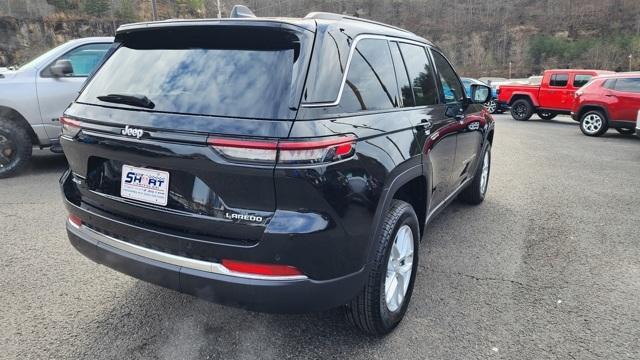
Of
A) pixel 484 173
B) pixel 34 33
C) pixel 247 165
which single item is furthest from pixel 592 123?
pixel 34 33

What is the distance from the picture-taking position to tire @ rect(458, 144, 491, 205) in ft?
16.2

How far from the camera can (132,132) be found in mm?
2125

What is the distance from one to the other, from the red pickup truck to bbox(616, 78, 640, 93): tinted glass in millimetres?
2749

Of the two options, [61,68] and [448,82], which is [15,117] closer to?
[61,68]

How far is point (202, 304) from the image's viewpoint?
2.90m

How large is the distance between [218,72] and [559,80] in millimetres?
15767

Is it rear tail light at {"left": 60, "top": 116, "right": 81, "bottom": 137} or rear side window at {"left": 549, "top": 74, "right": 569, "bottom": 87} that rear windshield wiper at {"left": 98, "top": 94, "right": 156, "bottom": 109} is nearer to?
rear tail light at {"left": 60, "top": 116, "right": 81, "bottom": 137}

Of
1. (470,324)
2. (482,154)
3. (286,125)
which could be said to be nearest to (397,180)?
(286,125)

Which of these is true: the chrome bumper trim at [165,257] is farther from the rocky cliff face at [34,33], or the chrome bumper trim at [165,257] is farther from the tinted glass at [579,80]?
the rocky cliff face at [34,33]

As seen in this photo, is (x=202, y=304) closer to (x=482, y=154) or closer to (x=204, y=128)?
(x=204, y=128)

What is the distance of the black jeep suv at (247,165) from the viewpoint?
6.31ft

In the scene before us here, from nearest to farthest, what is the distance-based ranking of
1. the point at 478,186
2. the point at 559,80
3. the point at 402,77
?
the point at 402,77, the point at 478,186, the point at 559,80

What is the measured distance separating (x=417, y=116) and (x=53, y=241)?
3.31m

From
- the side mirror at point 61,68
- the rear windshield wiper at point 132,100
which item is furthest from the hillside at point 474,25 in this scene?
the rear windshield wiper at point 132,100
